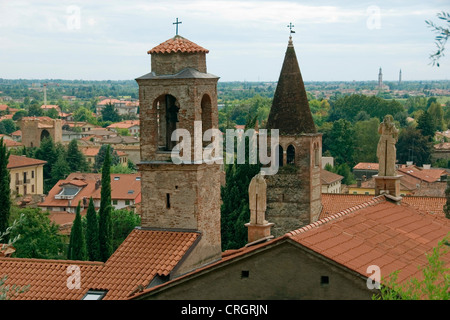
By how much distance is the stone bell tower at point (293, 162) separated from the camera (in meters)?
40.1

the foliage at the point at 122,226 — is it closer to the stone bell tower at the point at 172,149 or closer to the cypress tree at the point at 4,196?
the cypress tree at the point at 4,196

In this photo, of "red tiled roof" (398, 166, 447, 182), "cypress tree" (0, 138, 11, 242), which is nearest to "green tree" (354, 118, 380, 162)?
"red tiled roof" (398, 166, 447, 182)

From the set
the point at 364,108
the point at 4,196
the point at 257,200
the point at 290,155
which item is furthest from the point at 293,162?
the point at 364,108

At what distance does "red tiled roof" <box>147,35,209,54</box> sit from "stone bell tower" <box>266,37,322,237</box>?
1808cm

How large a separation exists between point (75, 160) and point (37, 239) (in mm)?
55059

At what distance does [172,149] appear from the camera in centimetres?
2198

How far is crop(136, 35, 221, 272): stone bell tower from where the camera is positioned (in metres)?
21.3

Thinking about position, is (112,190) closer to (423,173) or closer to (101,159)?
(423,173)

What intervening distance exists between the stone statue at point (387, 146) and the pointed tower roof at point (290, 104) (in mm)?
17946

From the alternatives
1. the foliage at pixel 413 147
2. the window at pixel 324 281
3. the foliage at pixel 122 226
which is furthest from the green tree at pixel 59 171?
the window at pixel 324 281

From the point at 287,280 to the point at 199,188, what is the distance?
727cm

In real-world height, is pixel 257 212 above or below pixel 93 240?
above
